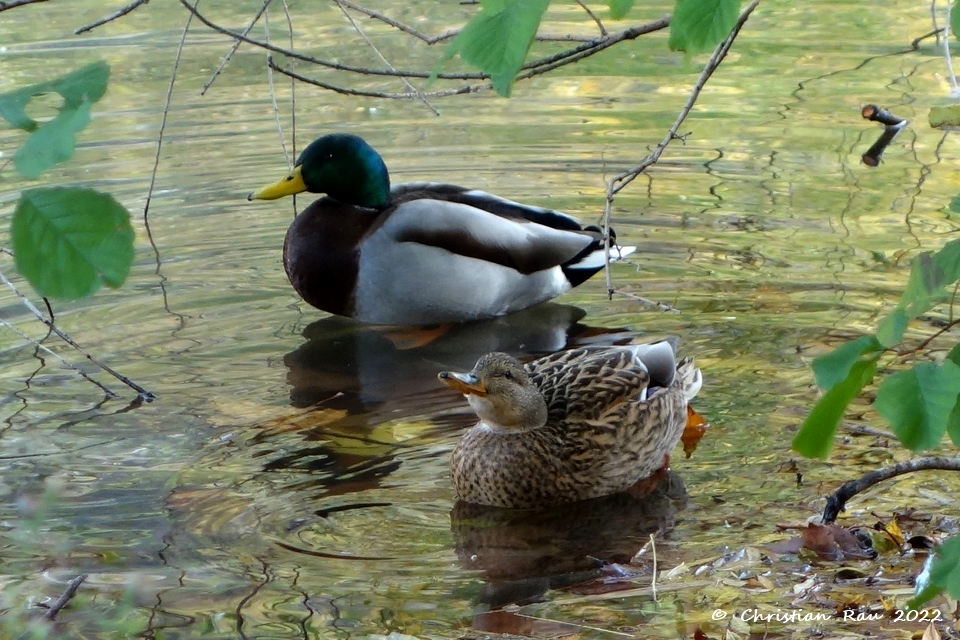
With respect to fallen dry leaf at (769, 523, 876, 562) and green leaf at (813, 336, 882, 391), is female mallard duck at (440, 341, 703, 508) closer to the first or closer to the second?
fallen dry leaf at (769, 523, 876, 562)

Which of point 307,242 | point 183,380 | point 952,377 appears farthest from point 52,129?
point 307,242

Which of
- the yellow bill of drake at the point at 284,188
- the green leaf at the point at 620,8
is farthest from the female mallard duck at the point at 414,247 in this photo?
the green leaf at the point at 620,8

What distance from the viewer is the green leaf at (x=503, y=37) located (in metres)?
1.84

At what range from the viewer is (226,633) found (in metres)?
3.60

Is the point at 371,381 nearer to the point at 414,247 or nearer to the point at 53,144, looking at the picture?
the point at 414,247

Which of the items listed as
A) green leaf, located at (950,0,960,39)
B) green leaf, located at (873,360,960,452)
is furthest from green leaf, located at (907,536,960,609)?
green leaf, located at (950,0,960,39)

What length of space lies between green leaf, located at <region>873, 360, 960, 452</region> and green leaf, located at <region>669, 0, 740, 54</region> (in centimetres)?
63

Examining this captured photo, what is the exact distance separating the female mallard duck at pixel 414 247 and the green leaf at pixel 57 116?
17.1 feet

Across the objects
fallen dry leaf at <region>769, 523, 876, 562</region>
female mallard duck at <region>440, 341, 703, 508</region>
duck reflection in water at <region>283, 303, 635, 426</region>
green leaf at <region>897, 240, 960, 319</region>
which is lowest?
duck reflection in water at <region>283, 303, 635, 426</region>

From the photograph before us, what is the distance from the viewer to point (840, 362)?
2205 mm

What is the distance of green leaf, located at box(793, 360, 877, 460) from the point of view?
7.39 feet

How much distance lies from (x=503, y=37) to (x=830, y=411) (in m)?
0.91

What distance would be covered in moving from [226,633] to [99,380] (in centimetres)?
249

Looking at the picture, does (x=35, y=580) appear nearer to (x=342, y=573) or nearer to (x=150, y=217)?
(x=342, y=573)
